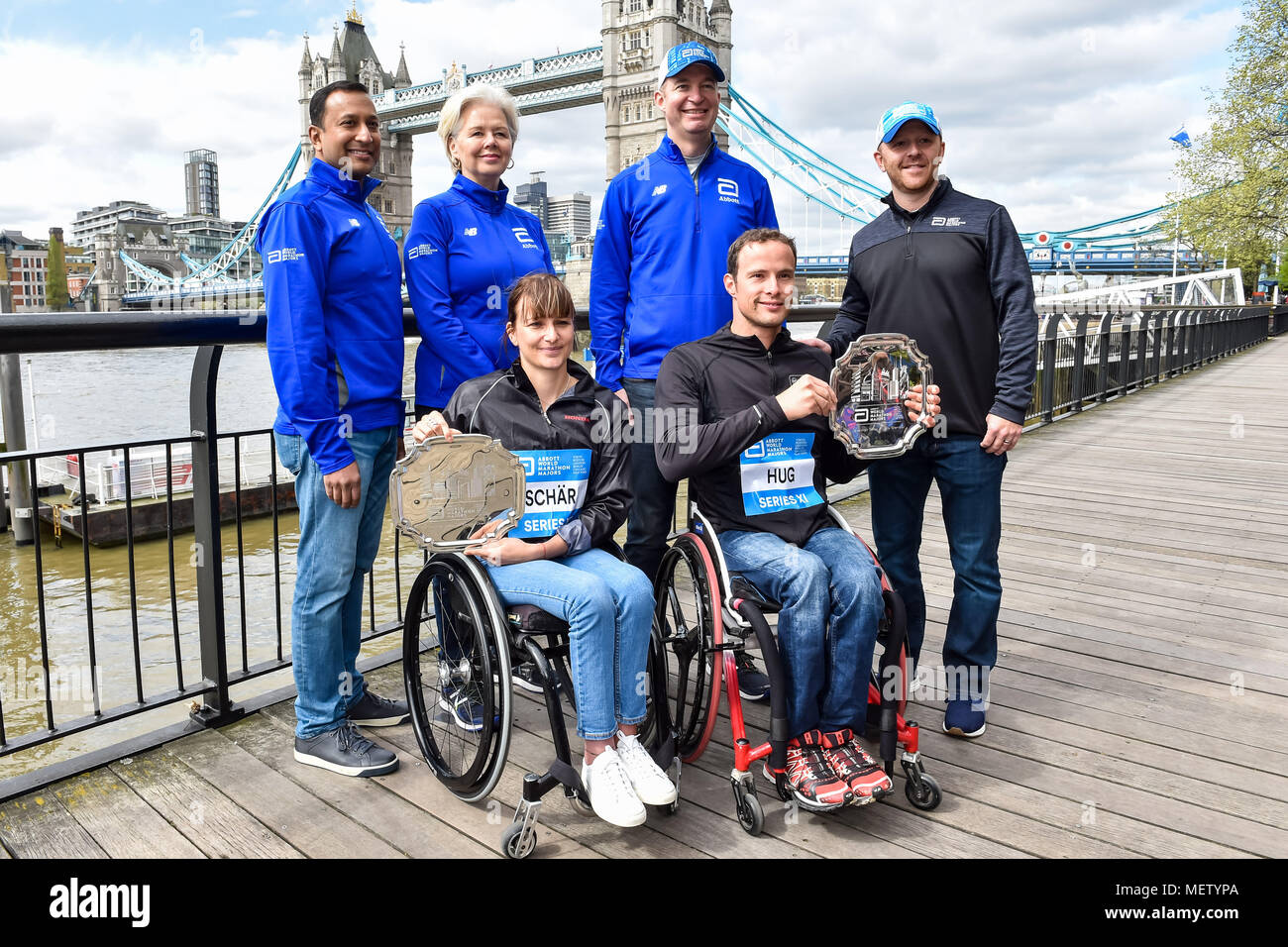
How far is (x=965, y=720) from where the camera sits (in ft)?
7.66

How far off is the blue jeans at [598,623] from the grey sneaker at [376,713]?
0.71 meters

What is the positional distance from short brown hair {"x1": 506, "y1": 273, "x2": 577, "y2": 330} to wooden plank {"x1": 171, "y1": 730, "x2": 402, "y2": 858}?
112 cm

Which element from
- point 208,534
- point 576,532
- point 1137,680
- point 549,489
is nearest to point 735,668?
point 576,532

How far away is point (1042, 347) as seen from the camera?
Result: 807 cm

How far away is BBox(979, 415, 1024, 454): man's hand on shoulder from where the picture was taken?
2.23 metres

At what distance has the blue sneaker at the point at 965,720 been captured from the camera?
2.33 meters

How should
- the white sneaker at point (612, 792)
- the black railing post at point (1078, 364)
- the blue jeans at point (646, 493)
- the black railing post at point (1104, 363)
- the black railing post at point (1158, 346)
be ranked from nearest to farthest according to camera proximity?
the white sneaker at point (612, 792), the blue jeans at point (646, 493), the black railing post at point (1078, 364), the black railing post at point (1104, 363), the black railing post at point (1158, 346)

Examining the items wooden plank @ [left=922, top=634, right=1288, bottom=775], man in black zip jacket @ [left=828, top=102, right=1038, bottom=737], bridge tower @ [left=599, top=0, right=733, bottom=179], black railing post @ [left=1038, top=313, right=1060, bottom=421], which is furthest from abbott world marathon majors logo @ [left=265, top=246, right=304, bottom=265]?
bridge tower @ [left=599, top=0, right=733, bottom=179]

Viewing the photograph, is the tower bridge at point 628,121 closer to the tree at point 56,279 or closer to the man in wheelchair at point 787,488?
the tree at point 56,279

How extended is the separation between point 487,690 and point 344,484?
1.91ft

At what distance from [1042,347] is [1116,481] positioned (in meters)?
2.74

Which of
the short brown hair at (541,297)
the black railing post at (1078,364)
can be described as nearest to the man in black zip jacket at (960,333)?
the short brown hair at (541,297)

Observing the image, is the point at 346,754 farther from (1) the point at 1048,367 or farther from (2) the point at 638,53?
(2) the point at 638,53
